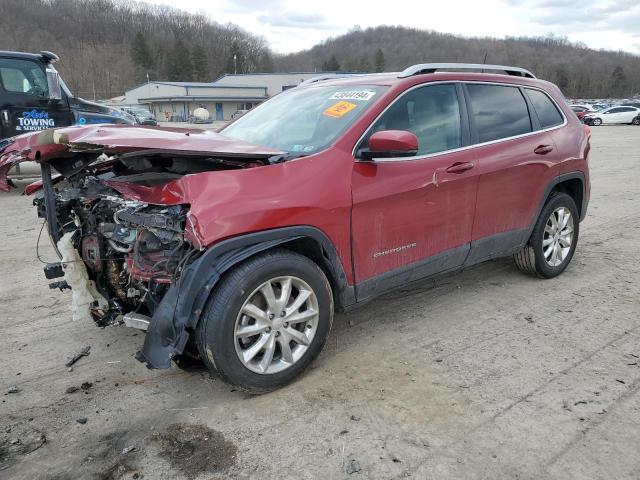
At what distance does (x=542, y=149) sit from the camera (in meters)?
4.55

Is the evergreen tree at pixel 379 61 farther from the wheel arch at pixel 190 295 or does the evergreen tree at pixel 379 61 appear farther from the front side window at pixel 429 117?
the wheel arch at pixel 190 295

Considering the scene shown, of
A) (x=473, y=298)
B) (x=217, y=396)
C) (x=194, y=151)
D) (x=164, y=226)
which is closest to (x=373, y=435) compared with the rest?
(x=217, y=396)

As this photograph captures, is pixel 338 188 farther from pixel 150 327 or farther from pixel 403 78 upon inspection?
pixel 150 327

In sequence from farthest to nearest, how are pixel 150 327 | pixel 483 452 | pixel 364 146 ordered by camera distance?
pixel 364 146
pixel 150 327
pixel 483 452

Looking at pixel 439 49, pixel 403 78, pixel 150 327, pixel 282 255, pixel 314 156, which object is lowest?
pixel 150 327

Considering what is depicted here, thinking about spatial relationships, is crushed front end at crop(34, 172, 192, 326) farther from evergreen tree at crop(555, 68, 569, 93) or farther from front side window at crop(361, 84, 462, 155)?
evergreen tree at crop(555, 68, 569, 93)

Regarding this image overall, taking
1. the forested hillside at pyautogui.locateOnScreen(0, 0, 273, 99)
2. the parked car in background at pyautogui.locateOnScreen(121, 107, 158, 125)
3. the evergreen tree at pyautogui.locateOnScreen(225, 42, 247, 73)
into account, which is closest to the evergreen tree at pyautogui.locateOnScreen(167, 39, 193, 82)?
the forested hillside at pyautogui.locateOnScreen(0, 0, 273, 99)

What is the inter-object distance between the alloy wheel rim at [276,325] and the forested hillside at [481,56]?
10130 cm

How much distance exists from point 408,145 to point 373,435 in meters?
1.70

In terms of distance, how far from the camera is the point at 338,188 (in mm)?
3205

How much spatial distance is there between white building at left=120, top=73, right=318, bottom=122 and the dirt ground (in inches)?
2463

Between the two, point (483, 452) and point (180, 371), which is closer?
point (483, 452)

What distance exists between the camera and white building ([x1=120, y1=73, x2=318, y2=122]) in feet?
217

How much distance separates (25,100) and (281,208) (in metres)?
9.12
